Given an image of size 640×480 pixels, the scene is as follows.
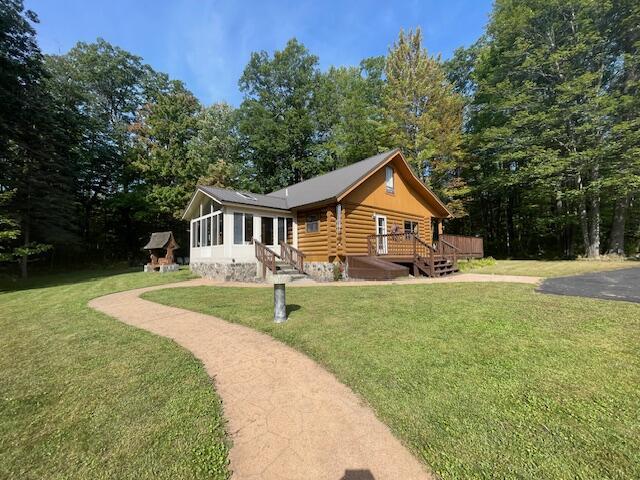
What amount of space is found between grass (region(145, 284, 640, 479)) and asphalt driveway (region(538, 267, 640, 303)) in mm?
854

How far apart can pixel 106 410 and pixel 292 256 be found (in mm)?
11342

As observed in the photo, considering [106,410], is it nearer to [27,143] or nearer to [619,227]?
[27,143]

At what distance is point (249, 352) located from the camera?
4.25 metres

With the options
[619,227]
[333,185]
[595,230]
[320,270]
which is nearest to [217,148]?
[333,185]

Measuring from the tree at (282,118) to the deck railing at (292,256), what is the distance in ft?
54.0

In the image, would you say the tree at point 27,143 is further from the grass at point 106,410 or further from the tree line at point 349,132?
the grass at point 106,410

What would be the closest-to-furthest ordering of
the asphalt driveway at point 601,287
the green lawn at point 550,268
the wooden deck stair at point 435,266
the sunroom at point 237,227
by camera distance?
the asphalt driveway at point 601,287
the green lawn at point 550,268
the wooden deck stair at point 435,266
the sunroom at point 237,227

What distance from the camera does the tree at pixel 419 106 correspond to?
20.1 metres

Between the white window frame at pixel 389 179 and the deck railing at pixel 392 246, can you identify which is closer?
the deck railing at pixel 392 246

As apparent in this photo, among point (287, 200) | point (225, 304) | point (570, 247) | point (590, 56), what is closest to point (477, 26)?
point (590, 56)

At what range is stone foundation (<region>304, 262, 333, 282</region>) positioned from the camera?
12822mm

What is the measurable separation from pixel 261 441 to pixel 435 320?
380 centimetres

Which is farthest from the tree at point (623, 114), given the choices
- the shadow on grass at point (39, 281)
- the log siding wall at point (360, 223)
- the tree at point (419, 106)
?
the shadow on grass at point (39, 281)

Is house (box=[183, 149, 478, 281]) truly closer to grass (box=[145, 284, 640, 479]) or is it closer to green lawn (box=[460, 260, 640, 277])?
green lawn (box=[460, 260, 640, 277])
